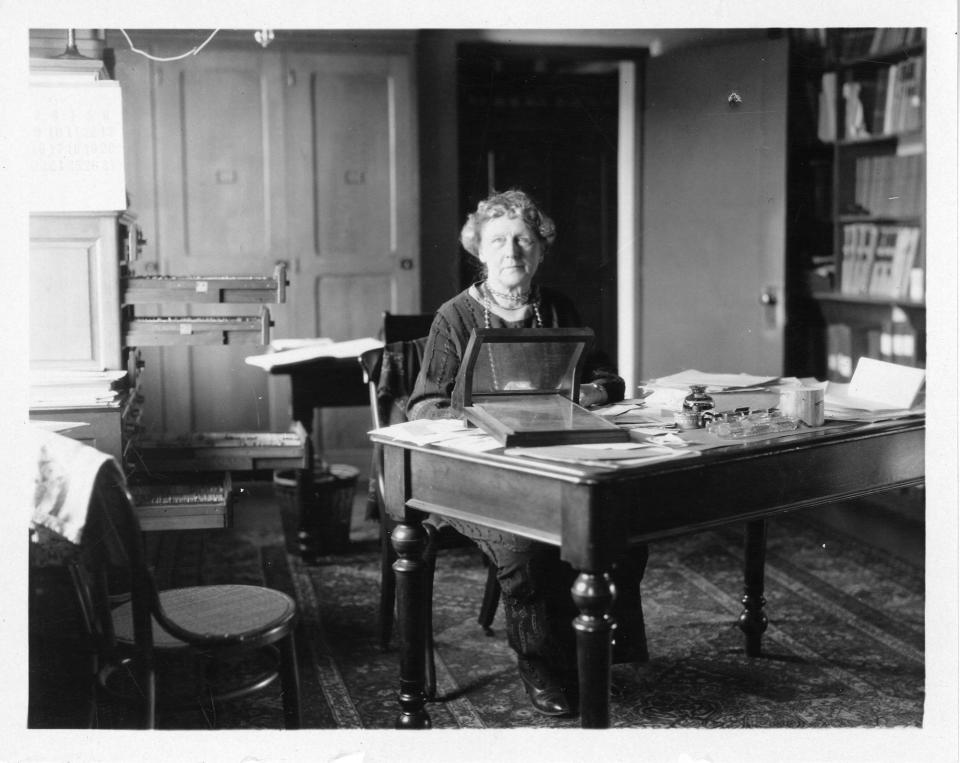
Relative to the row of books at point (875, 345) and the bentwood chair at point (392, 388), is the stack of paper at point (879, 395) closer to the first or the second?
the bentwood chair at point (392, 388)

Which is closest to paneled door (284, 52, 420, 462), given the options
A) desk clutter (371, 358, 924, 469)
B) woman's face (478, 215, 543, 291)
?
woman's face (478, 215, 543, 291)

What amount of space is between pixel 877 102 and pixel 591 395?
263 centimetres

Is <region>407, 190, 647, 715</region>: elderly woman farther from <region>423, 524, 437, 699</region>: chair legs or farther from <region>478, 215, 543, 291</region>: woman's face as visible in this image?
<region>423, 524, 437, 699</region>: chair legs

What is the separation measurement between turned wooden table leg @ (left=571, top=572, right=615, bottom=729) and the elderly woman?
0.51 m

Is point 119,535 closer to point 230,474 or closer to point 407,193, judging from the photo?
point 230,474

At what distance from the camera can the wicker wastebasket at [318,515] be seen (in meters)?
3.96

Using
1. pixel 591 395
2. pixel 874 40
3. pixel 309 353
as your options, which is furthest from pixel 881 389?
pixel 874 40

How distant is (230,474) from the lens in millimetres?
2926

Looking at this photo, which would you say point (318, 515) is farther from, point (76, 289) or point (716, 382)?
point (716, 382)

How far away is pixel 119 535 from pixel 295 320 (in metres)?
3.27

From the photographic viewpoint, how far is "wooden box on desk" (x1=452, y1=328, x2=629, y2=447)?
7.48ft

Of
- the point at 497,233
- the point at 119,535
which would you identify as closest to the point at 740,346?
the point at 497,233

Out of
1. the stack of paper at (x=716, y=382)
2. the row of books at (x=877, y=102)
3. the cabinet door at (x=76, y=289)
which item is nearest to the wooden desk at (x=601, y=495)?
the stack of paper at (x=716, y=382)

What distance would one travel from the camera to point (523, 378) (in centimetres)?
246
